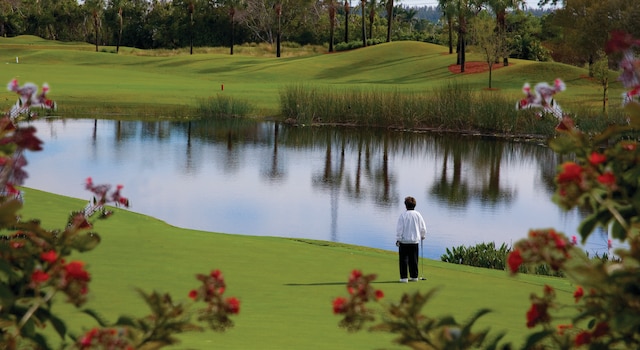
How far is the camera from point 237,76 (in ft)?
246

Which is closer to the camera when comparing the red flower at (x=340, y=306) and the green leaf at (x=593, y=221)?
the green leaf at (x=593, y=221)

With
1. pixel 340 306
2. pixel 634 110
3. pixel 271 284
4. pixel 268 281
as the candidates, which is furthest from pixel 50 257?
pixel 268 281

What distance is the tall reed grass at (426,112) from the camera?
46062mm

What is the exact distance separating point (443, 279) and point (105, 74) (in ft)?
192

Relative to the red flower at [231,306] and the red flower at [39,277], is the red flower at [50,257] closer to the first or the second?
the red flower at [39,277]

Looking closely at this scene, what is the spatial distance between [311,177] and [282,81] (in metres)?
37.7

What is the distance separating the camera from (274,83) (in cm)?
6925

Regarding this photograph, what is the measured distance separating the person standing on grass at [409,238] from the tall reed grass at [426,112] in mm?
30711

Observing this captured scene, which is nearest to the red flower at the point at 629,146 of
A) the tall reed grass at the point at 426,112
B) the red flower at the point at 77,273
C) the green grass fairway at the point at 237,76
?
the red flower at the point at 77,273

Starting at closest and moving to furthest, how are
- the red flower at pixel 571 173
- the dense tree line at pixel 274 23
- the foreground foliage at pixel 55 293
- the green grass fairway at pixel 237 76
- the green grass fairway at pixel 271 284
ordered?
the foreground foliage at pixel 55 293 → the red flower at pixel 571 173 → the green grass fairway at pixel 271 284 → the green grass fairway at pixel 237 76 → the dense tree line at pixel 274 23

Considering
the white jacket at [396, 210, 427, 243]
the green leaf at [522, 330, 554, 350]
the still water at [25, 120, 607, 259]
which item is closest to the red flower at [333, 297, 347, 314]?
the green leaf at [522, 330, 554, 350]

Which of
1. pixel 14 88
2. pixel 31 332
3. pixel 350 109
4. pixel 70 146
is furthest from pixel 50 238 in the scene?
pixel 350 109

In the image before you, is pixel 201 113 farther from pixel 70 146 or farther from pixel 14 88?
pixel 14 88

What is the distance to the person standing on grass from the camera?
535 inches
